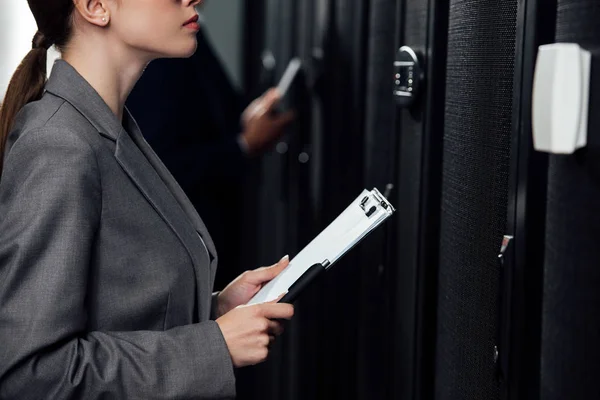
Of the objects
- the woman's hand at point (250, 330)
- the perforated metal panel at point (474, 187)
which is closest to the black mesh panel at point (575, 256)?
the perforated metal panel at point (474, 187)

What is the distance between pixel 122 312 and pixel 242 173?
1.70m

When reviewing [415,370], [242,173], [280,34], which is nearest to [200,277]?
[415,370]

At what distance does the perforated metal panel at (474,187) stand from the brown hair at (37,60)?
1.85 ft

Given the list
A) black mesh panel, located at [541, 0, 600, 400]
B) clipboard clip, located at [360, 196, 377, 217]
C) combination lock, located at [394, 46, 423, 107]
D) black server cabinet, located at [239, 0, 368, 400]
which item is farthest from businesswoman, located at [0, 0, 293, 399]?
black server cabinet, located at [239, 0, 368, 400]

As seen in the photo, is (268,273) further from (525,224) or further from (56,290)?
(525,224)

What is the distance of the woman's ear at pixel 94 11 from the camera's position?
1.22 meters

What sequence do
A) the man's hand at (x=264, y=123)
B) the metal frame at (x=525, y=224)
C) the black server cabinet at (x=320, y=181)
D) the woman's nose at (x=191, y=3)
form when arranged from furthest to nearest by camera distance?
1. the man's hand at (x=264, y=123)
2. the black server cabinet at (x=320, y=181)
3. the woman's nose at (x=191, y=3)
4. the metal frame at (x=525, y=224)

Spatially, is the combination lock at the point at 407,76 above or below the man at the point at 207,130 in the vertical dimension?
above

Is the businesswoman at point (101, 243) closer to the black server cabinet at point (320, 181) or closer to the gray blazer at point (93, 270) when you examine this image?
the gray blazer at point (93, 270)

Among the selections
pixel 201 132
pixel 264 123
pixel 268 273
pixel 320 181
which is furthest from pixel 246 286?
pixel 264 123

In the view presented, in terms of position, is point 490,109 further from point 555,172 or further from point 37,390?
point 37,390

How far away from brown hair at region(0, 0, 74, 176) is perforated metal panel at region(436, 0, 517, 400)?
56 cm

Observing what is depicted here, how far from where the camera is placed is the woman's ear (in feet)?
3.99

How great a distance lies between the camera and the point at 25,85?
4.20 feet
